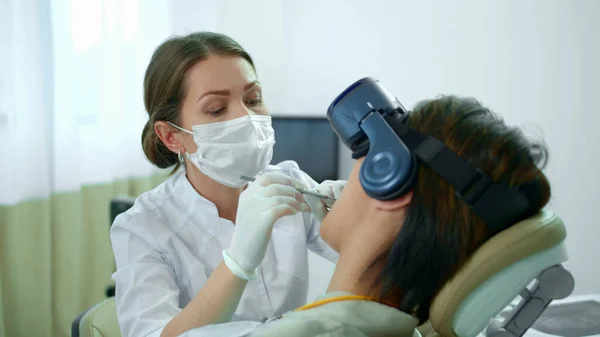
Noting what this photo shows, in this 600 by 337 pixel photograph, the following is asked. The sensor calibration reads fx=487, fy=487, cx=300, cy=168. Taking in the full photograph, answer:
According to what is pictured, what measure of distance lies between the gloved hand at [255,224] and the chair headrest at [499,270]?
450 millimetres

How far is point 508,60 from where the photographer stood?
2518 mm

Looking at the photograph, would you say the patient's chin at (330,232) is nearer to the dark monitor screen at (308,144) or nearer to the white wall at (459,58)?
the white wall at (459,58)

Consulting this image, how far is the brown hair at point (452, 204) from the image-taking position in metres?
0.74

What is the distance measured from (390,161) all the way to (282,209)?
401 millimetres

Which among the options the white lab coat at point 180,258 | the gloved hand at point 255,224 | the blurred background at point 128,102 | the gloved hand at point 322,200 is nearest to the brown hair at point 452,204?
the gloved hand at point 255,224

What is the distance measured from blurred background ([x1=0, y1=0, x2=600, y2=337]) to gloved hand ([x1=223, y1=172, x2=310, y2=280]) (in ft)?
4.88

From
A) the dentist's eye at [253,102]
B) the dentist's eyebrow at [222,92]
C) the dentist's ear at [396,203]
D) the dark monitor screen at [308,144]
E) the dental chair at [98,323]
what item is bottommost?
the dental chair at [98,323]

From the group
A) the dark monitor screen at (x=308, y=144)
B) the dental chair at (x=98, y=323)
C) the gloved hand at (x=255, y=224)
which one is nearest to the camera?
the gloved hand at (x=255, y=224)

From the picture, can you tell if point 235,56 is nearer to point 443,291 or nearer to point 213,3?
point 443,291

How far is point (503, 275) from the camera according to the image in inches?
27.8

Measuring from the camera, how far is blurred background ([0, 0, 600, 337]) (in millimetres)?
2264

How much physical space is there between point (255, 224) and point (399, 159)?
0.45 m

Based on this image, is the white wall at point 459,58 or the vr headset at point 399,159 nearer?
the vr headset at point 399,159

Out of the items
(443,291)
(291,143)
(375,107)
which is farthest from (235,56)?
(291,143)
